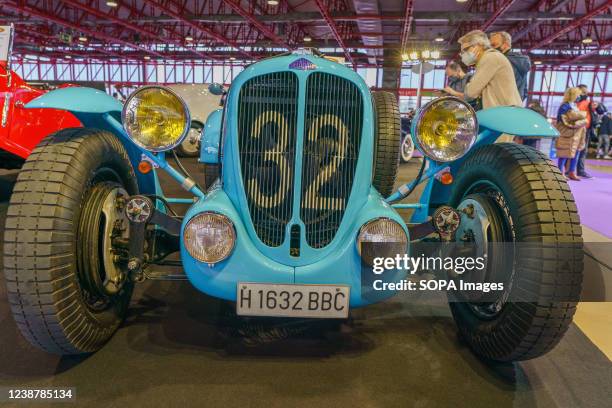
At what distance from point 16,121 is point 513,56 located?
532 centimetres

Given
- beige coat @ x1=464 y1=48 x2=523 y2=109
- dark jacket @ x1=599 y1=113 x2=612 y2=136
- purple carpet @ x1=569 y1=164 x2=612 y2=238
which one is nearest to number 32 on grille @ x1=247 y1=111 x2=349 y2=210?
beige coat @ x1=464 y1=48 x2=523 y2=109

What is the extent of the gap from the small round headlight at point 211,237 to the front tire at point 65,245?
553 mm

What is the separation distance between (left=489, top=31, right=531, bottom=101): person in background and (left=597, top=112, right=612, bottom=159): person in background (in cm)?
1109

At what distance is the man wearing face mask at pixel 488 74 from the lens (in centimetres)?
353

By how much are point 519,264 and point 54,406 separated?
2.08 meters

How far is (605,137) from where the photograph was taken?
13.2 m

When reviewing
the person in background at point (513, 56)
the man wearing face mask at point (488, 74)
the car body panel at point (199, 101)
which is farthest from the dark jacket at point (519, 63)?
the car body panel at point (199, 101)

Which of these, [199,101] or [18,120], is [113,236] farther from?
[199,101]

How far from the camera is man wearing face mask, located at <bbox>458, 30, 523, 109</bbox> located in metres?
3.53

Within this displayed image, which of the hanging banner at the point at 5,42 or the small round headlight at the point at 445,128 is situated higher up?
the hanging banner at the point at 5,42

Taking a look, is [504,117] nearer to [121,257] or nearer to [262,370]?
[262,370]

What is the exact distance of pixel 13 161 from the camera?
5148mm

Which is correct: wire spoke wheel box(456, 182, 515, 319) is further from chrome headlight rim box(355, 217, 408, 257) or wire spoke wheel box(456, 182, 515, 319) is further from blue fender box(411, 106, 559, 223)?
chrome headlight rim box(355, 217, 408, 257)

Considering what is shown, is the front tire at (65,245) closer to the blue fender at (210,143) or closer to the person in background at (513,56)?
the blue fender at (210,143)
